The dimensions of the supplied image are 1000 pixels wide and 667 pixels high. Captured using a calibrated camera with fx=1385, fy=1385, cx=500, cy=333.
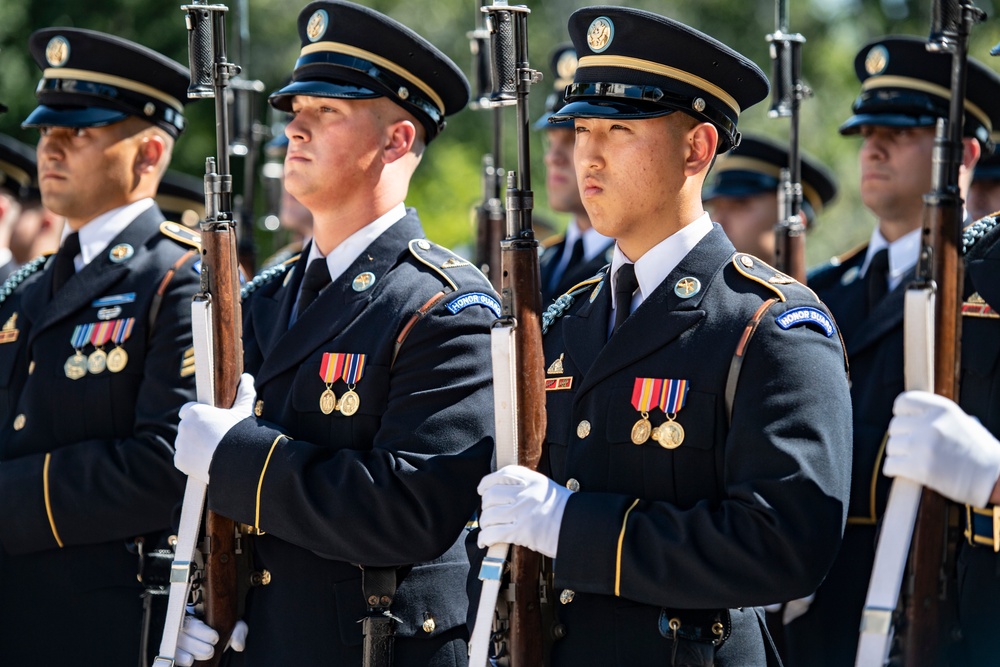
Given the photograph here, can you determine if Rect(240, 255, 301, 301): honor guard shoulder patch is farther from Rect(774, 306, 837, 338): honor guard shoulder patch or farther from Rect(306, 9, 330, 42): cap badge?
Rect(774, 306, 837, 338): honor guard shoulder patch

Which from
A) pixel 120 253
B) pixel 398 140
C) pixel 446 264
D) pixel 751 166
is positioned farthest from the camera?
pixel 751 166

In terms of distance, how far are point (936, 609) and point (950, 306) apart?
2.60ft

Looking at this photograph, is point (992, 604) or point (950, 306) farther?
point (992, 604)

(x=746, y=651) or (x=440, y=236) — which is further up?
(x=440, y=236)

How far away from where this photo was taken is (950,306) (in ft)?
11.6

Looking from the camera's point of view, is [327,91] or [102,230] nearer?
[327,91]

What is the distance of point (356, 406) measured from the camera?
4383mm

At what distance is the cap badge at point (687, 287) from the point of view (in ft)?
12.6

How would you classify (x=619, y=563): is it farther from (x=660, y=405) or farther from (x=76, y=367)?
A: (x=76, y=367)

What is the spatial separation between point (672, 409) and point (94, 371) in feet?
8.38

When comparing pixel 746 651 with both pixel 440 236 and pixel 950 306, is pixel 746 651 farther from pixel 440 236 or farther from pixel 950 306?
pixel 440 236

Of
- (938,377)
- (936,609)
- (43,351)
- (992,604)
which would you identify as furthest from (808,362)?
(43,351)

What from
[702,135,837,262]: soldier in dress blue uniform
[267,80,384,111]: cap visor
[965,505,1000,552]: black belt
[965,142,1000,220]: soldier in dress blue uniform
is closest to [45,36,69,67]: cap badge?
[267,80,384,111]: cap visor

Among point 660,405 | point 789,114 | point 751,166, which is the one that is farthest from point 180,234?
point 751,166
